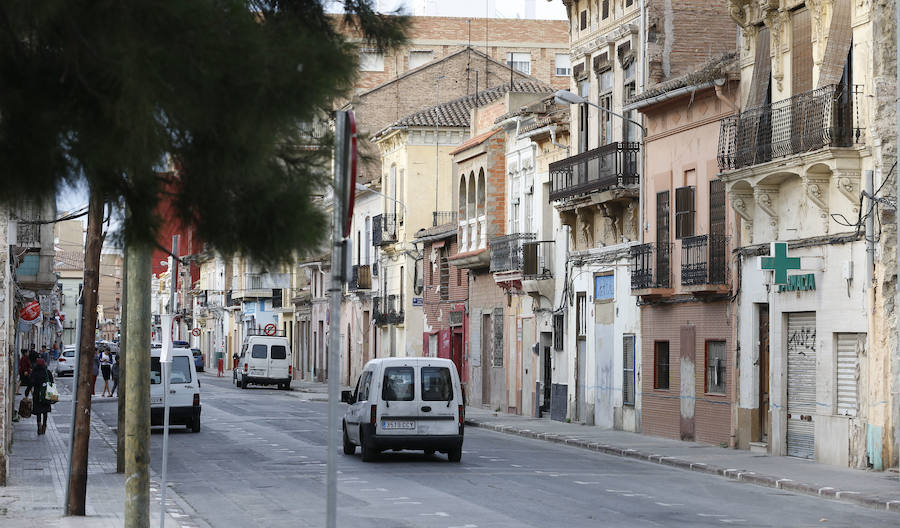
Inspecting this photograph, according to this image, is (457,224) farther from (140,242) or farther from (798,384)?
(140,242)

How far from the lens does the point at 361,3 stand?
7570mm

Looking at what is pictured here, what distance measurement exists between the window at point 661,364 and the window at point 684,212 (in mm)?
2932

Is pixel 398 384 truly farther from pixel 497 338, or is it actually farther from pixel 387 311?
pixel 387 311

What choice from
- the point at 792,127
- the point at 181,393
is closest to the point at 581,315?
the point at 181,393

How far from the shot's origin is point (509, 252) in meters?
43.8

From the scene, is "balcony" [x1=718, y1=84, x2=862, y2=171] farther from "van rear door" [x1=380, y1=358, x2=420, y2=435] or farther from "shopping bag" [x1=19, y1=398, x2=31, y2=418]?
"shopping bag" [x1=19, y1=398, x2=31, y2=418]

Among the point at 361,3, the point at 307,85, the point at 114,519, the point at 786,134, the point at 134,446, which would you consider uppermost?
the point at 786,134

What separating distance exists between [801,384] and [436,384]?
22.8 ft

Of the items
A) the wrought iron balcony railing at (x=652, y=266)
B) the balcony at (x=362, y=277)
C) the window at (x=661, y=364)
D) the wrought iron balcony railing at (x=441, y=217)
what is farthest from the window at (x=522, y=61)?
the window at (x=661, y=364)

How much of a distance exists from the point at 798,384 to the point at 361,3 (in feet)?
67.7

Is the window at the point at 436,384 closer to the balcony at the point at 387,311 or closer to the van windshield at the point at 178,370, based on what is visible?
the van windshield at the point at 178,370

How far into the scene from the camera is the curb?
19.0 metres

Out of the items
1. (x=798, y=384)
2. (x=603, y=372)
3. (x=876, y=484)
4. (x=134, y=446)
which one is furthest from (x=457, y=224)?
(x=134, y=446)

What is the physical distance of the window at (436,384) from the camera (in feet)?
81.7
